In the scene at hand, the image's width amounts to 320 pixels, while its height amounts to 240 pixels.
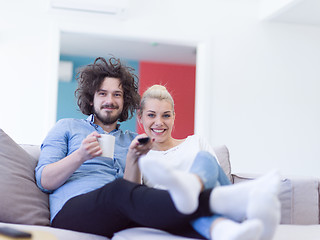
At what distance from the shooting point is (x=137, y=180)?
1817 millimetres

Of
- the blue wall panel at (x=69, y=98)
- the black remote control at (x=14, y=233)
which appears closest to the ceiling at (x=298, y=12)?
the blue wall panel at (x=69, y=98)

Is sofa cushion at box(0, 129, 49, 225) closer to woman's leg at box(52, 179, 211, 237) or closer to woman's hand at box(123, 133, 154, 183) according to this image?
woman's leg at box(52, 179, 211, 237)

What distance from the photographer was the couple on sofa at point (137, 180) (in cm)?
120

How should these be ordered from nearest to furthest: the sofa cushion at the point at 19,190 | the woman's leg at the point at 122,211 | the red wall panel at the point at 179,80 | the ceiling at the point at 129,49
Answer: the woman's leg at the point at 122,211 → the sofa cushion at the point at 19,190 → the ceiling at the point at 129,49 → the red wall panel at the point at 179,80

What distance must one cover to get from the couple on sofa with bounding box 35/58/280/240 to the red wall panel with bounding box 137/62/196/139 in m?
5.08

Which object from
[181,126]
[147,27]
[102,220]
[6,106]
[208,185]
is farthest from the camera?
[181,126]

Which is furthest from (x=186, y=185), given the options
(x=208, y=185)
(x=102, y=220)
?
(x=102, y=220)

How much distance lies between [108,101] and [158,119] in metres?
0.31

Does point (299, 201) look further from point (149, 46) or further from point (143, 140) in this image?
point (149, 46)

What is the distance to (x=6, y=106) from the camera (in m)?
4.34

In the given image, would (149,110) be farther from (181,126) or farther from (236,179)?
(181,126)

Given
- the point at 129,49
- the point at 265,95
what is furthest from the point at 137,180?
the point at 129,49

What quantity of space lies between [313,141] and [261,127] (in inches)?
28.1

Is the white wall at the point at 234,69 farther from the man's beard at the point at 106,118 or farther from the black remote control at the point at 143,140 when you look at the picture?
the black remote control at the point at 143,140
